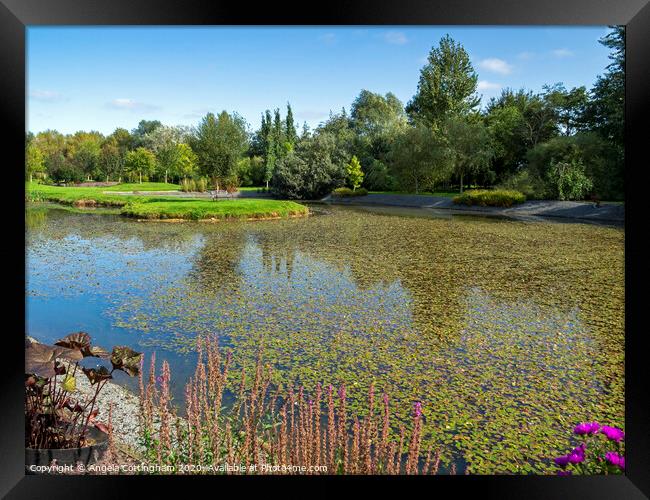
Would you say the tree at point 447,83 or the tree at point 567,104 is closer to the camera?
the tree at point 567,104

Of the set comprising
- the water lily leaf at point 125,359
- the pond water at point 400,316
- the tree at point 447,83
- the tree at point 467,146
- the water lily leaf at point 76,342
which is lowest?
the pond water at point 400,316

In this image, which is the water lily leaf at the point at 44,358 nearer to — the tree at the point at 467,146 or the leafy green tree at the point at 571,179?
the leafy green tree at the point at 571,179

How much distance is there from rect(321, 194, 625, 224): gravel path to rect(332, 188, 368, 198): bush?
0.24 m

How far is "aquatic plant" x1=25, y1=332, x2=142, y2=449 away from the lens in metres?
2.29

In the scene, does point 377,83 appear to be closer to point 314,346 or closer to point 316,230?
point 316,230

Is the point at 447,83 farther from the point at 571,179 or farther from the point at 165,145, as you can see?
the point at 165,145

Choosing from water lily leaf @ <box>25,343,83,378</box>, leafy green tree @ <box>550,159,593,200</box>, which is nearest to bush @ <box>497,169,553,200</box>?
→ leafy green tree @ <box>550,159,593,200</box>

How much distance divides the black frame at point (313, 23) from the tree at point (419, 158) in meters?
25.0

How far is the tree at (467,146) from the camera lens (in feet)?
82.6

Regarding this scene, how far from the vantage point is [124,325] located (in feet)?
19.9

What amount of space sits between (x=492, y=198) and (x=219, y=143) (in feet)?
42.7

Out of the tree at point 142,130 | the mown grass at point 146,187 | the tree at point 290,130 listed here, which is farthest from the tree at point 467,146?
the tree at point 142,130

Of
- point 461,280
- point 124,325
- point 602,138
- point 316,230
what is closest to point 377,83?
point 602,138

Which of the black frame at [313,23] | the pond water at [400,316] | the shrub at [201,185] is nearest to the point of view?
the black frame at [313,23]
